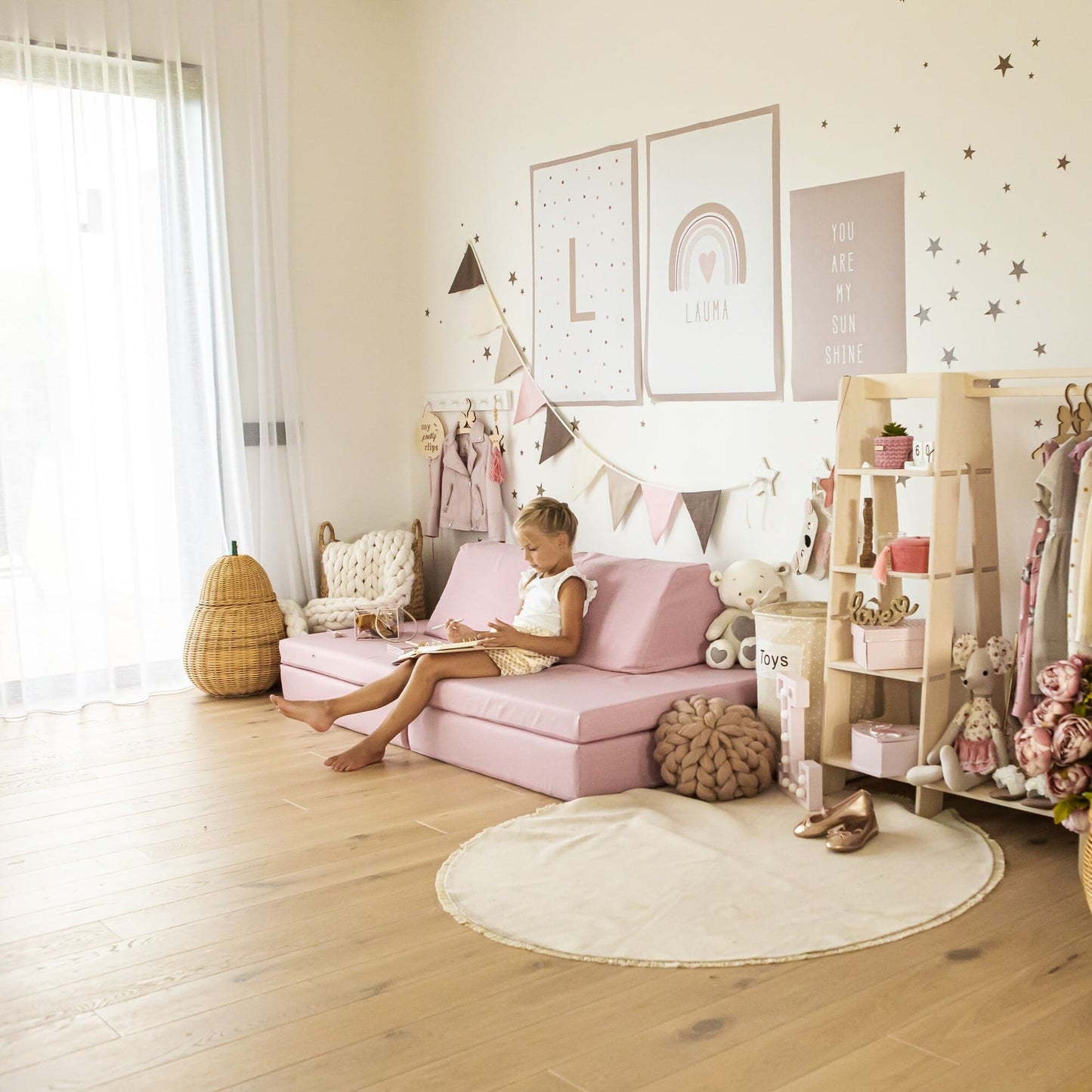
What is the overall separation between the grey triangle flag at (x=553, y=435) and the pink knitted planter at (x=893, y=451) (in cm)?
154

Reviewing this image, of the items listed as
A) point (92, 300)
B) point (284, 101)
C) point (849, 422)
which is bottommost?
point (849, 422)

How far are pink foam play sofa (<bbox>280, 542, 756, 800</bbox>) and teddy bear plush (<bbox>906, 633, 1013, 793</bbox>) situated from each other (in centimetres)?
68

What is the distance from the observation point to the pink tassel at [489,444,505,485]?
4.76 meters

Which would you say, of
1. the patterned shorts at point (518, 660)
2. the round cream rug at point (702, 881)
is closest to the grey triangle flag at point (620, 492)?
the patterned shorts at point (518, 660)

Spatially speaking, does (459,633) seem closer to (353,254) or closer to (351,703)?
(351,703)

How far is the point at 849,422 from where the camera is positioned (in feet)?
10.5

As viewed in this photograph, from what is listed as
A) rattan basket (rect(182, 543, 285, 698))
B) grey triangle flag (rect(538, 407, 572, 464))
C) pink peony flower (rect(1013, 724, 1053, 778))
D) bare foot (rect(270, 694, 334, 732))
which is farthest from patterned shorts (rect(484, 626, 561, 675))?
pink peony flower (rect(1013, 724, 1053, 778))

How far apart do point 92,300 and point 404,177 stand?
4.73 feet

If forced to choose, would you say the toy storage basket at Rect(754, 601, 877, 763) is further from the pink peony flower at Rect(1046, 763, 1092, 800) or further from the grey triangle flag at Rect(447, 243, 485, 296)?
the grey triangle flag at Rect(447, 243, 485, 296)

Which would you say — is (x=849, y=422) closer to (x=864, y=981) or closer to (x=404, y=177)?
(x=864, y=981)

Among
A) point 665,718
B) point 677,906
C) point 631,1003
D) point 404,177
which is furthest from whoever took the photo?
point 404,177

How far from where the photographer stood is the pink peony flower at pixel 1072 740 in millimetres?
2260

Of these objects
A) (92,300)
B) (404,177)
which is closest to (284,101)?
(404,177)

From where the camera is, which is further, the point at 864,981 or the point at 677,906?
the point at 677,906
